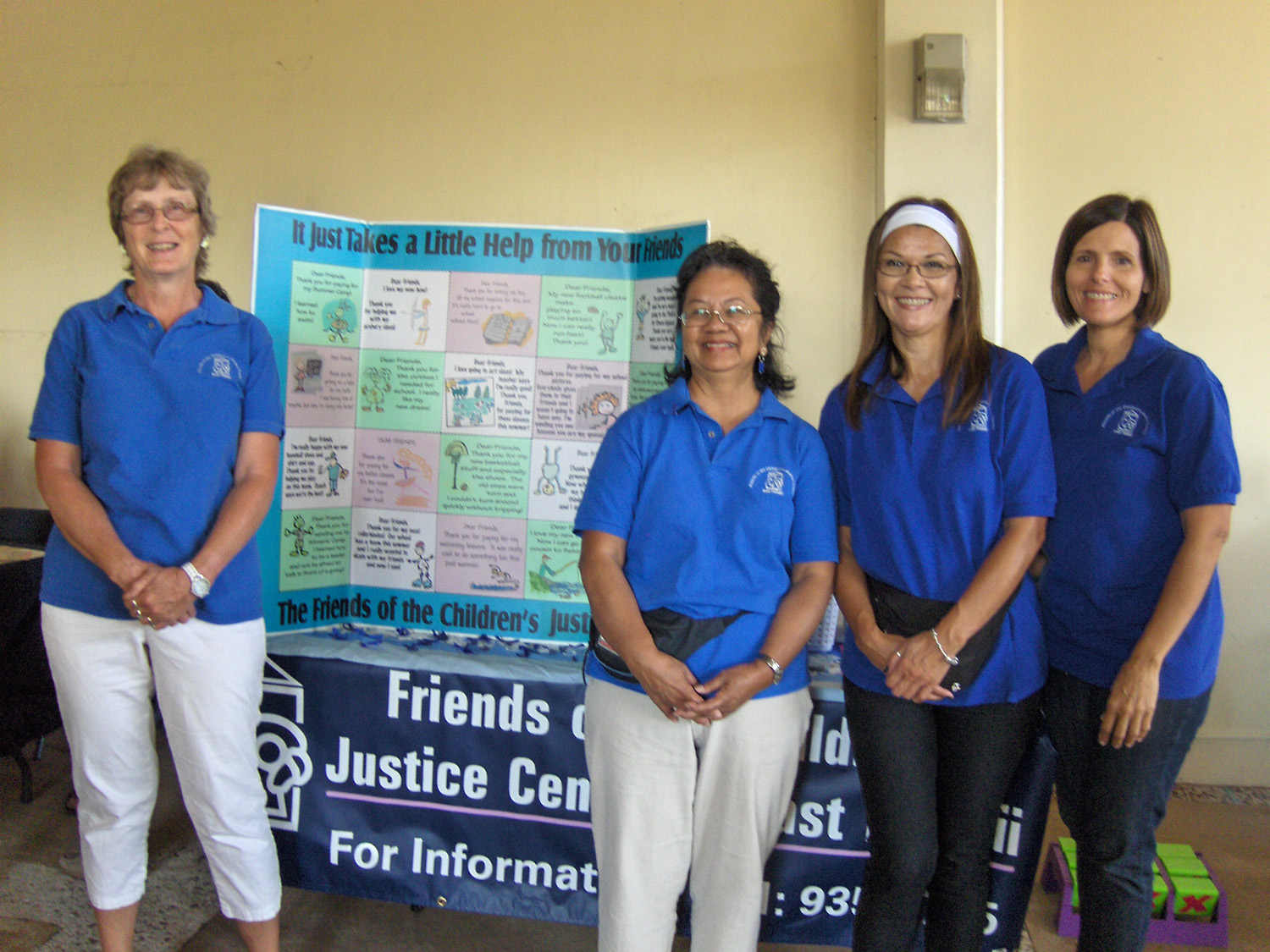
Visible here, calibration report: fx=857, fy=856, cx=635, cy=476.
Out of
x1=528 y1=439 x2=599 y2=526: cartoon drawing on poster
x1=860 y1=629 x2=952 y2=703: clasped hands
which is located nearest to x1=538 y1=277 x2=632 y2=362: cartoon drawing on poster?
x1=528 y1=439 x2=599 y2=526: cartoon drawing on poster

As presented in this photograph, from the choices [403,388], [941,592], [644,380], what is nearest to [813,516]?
[941,592]

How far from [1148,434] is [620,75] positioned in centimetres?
221

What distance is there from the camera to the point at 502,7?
302 cm

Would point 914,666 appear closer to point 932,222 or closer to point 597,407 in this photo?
point 932,222

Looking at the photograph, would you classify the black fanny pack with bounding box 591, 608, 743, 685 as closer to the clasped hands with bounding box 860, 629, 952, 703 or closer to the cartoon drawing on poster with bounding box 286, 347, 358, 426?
the clasped hands with bounding box 860, 629, 952, 703

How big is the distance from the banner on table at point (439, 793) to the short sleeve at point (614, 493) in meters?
0.68

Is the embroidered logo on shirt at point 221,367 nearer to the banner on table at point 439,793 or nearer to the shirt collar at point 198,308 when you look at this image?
the shirt collar at point 198,308

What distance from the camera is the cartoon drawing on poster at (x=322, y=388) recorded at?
236 cm

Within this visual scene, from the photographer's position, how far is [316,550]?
7.93 ft

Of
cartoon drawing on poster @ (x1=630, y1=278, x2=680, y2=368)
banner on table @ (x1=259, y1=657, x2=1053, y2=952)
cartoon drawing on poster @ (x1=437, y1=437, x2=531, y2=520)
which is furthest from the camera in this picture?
cartoon drawing on poster @ (x1=437, y1=437, x2=531, y2=520)

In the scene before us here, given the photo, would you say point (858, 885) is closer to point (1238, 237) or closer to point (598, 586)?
point (598, 586)

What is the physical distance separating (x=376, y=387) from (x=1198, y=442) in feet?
6.51

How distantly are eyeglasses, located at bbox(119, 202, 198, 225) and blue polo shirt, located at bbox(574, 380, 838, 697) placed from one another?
3.32 ft

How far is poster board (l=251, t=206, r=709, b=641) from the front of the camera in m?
2.41
